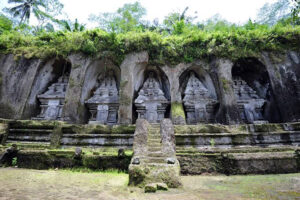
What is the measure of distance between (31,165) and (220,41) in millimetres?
9631

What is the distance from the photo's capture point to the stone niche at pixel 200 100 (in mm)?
9188

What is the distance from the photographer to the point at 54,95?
385 inches

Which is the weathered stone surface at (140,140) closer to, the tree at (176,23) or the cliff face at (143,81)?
the cliff face at (143,81)

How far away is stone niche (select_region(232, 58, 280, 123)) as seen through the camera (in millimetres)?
9203

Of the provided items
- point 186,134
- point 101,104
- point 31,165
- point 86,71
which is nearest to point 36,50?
point 86,71

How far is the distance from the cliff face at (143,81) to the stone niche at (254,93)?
0.16 ft

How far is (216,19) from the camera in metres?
18.0

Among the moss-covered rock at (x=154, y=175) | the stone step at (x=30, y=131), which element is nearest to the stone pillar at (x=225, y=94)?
the moss-covered rock at (x=154, y=175)

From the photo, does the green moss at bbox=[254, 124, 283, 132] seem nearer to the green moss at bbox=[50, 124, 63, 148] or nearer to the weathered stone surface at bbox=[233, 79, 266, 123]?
the weathered stone surface at bbox=[233, 79, 266, 123]

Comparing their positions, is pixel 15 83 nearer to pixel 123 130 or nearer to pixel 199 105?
pixel 123 130

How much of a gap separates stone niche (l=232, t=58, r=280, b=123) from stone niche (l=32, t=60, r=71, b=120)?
9908 mm

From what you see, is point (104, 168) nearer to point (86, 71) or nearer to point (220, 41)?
point (86, 71)

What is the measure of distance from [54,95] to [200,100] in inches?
318

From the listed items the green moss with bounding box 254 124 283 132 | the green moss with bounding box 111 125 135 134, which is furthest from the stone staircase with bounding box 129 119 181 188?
the green moss with bounding box 254 124 283 132
